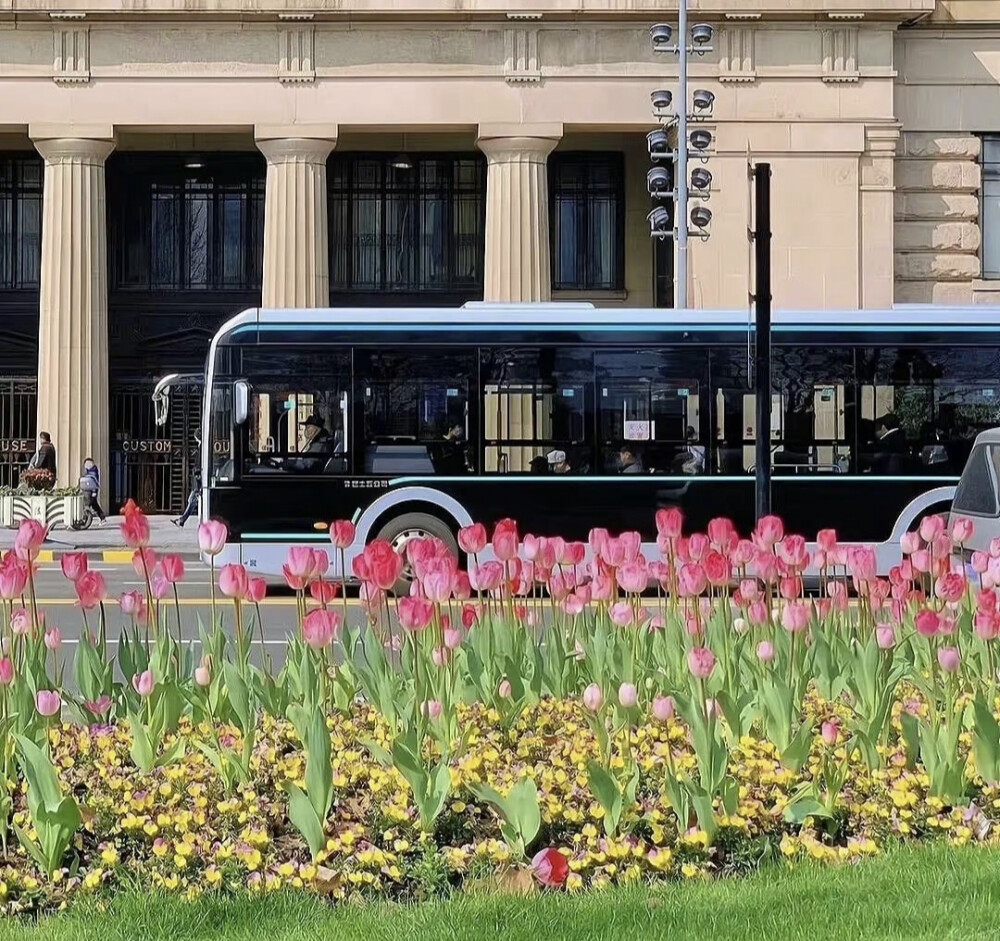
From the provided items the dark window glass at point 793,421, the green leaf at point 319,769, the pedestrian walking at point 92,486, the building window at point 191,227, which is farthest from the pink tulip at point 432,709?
the building window at point 191,227

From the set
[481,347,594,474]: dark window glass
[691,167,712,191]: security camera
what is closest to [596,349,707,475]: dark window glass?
[481,347,594,474]: dark window glass

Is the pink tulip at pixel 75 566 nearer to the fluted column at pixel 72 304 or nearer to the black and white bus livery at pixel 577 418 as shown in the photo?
the black and white bus livery at pixel 577 418

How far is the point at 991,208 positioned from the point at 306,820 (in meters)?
29.8

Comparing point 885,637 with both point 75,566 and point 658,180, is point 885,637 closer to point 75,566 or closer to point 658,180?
point 75,566

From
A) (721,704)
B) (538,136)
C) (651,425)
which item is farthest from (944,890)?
(538,136)

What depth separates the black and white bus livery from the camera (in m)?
18.1

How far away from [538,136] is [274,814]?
1026 inches

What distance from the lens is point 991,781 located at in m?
6.07

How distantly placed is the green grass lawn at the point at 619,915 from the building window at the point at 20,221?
104 ft

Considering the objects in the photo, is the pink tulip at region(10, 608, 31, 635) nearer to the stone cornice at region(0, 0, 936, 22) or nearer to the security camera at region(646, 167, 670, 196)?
the security camera at region(646, 167, 670, 196)

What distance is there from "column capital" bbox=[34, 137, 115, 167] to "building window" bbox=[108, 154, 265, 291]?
4334mm

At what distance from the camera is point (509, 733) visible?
7004 mm

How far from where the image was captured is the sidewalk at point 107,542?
83.1 feet

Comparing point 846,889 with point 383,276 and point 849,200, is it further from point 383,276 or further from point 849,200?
point 383,276
